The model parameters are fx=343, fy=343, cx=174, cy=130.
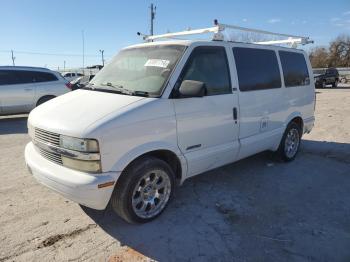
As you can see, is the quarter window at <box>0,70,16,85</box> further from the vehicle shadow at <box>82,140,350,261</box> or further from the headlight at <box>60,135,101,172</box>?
the headlight at <box>60,135,101,172</box>

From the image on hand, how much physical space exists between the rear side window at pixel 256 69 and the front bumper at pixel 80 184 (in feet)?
8.07

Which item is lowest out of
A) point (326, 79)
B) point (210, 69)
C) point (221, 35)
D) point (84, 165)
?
point (84, 165)

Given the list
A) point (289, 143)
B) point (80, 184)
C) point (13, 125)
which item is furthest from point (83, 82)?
point (13, 125)

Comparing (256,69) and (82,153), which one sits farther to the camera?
(256,69)

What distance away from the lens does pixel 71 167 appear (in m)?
3.51

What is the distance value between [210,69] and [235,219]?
191 centimetres

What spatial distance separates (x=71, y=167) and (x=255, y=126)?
2.91 metres

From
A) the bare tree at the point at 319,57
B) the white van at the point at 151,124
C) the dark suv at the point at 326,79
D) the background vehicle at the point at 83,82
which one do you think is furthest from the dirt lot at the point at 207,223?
the bare tree at the point at 319,57

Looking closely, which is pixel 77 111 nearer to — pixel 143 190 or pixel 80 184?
pixel 80 184

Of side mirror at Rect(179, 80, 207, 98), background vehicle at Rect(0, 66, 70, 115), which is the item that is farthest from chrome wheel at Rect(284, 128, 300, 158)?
background vehicle at Rect(0, 66, 70, 115)

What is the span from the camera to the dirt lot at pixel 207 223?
11.3 feet

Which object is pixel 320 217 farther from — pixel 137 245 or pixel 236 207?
pixel 137 245

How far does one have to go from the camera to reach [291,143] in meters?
6.48

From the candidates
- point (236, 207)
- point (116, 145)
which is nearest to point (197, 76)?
point (116, 145)
